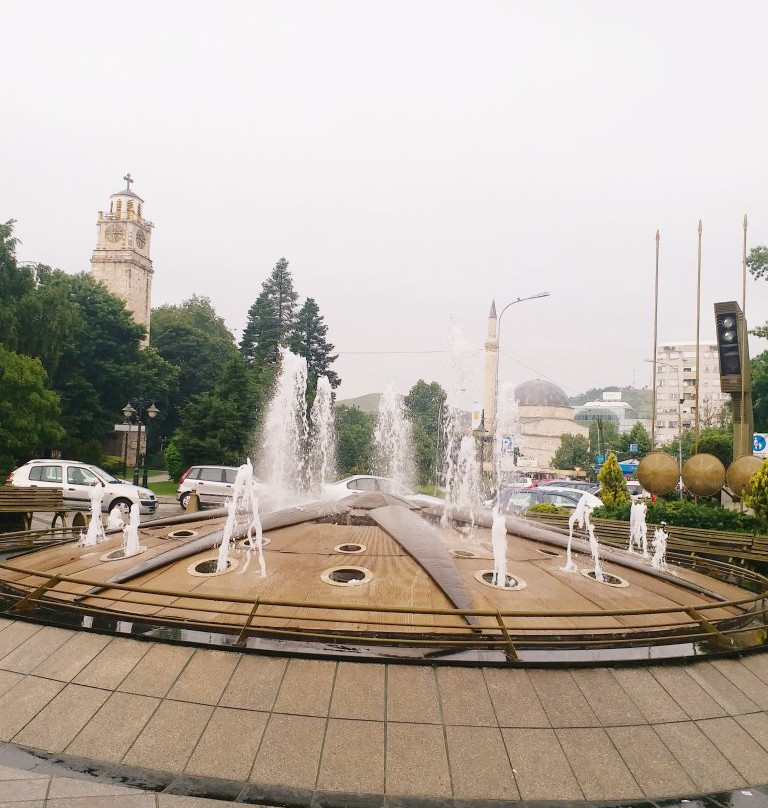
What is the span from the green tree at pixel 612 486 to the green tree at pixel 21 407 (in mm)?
19183

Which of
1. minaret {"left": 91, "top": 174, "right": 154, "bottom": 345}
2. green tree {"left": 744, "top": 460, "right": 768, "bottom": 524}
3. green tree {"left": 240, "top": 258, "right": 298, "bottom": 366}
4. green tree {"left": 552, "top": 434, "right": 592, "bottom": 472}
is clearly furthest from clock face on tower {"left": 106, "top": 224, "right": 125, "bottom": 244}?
green tree {"left": 744, "top": 460, "right": 768, "bottom": 524}

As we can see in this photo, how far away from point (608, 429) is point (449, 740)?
88.4 meters

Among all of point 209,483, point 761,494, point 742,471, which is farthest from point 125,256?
point 761,494

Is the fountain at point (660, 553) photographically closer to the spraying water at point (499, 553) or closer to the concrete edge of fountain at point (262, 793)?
the spraying water at point (499, 553)

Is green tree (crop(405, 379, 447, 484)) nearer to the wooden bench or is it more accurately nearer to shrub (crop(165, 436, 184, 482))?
shrub (crop(165, 436, 184, 482))

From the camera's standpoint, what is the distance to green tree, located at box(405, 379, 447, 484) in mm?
47812

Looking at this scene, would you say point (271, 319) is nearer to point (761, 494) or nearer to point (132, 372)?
point (132, 372)

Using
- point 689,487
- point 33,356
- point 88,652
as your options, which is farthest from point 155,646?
point 33,356

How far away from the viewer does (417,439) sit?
4778cm

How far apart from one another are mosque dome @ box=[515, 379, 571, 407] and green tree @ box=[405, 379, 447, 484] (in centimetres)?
2472

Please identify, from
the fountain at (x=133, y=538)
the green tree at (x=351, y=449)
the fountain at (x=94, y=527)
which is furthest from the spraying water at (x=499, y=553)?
the green tree at (x=351, y=449)

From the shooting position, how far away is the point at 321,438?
114 ft

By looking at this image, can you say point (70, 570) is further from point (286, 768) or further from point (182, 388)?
point (182, 388)

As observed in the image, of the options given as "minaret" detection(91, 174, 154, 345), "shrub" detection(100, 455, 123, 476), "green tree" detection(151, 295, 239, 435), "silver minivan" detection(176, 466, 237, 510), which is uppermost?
"minaret" detection(91, 174, 154, 345)
